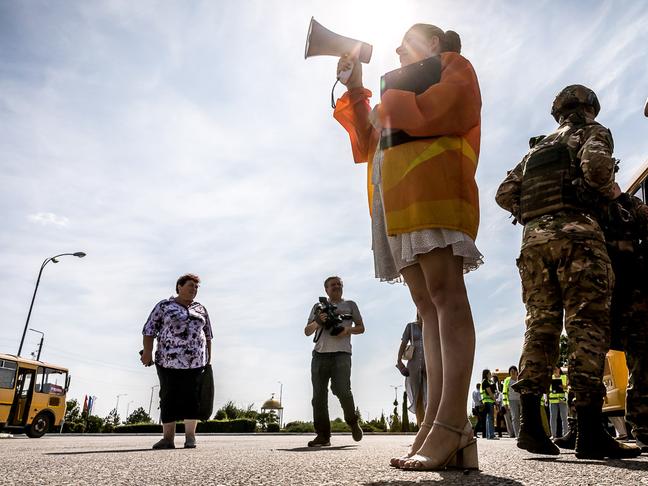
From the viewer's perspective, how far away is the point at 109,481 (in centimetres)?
181

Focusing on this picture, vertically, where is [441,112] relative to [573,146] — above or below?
below

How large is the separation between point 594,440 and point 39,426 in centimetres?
1992

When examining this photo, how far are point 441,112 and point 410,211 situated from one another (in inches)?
19.8

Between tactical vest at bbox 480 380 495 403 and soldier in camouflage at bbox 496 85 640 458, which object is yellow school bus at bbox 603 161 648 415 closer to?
soldier in camouflage at bbox 496 85 640 458

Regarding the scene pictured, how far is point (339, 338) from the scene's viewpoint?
632cm

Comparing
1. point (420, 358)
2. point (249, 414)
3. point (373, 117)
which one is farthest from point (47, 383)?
point (249, 414)

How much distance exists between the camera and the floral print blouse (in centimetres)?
563

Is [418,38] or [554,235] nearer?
[418,38]

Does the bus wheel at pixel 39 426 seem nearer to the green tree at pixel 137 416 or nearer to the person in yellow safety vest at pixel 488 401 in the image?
the person in yellow safety vest at pixel 488 401

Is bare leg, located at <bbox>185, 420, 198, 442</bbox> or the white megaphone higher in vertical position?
the white megaphone

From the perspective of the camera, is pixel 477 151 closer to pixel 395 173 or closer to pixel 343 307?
pixel 395 173

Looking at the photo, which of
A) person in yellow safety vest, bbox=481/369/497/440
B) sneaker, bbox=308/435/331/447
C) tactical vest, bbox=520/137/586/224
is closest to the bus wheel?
person in yellow safety vest, bbox=481/369/497/440

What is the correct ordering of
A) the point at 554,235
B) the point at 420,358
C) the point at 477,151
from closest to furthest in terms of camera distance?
the point at 477,151, the point at 554,235, the point at 420,358

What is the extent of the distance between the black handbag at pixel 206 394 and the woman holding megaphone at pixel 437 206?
3.52 meters
